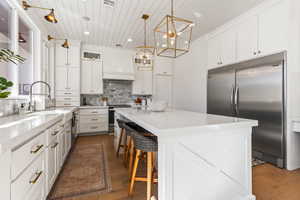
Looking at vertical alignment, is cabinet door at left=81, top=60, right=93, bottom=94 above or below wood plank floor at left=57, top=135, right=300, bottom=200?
above

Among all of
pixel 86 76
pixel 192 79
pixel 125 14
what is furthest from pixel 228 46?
pixel 86 76

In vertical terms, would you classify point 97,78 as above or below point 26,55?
below

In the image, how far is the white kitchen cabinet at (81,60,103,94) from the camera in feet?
14.9

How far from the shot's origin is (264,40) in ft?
8.18

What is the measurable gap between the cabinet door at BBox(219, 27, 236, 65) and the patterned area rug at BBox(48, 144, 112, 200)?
10.8 feet

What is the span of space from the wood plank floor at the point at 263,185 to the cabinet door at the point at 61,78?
3002 millimetres

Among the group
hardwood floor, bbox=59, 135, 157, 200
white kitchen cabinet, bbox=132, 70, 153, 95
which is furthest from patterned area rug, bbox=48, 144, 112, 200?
white kitchen cabinet, bbox=132, 70, 153, 95

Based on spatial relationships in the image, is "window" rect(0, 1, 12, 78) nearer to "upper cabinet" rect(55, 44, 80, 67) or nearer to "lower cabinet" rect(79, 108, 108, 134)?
"upper cabinet" rect(55, 44, 80, 67)

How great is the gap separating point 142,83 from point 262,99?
3.66m

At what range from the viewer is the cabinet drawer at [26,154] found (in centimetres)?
92

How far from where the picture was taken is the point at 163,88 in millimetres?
5609

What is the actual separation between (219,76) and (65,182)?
140 inches

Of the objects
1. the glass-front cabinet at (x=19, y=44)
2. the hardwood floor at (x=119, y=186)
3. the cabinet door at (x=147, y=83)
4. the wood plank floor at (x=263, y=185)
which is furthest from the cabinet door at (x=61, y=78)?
the wood plank floor at (x=263, y=185)

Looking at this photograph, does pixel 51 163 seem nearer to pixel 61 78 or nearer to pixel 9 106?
pixel 9 106
